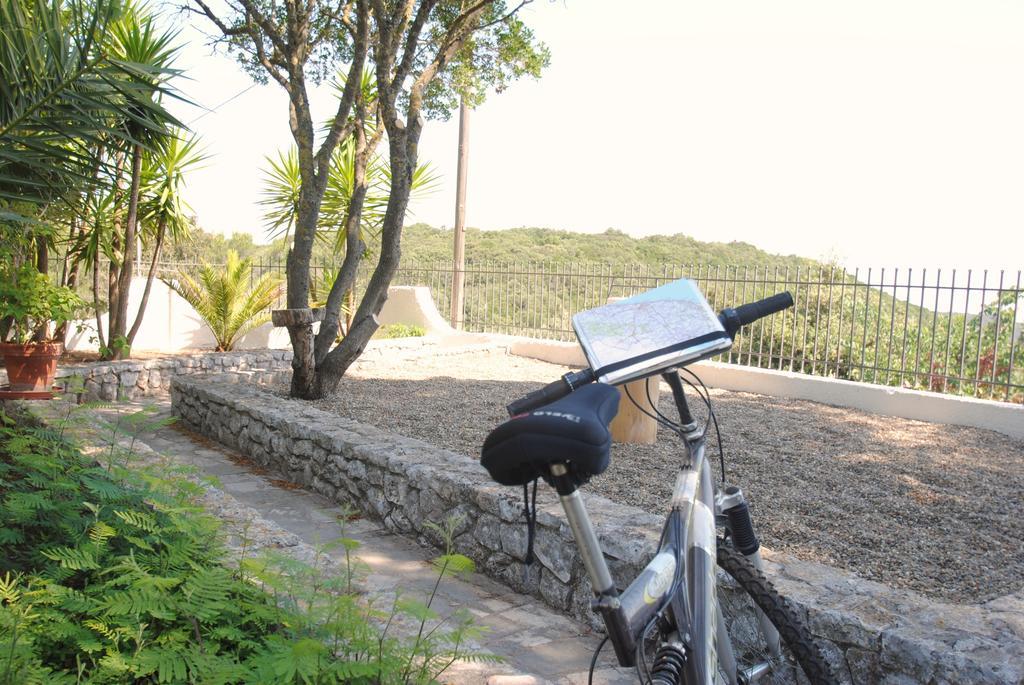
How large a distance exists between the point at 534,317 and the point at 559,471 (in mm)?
12295

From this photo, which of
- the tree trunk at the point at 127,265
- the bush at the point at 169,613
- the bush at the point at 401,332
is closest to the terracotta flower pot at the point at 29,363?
the tree trunk at the point at 127,265

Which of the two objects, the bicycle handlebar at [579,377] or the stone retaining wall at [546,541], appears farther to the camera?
the stone retaining wall at [546,541]

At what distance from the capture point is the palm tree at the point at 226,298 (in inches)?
469

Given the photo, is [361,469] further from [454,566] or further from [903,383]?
[903,383]

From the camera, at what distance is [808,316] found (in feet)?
43.1

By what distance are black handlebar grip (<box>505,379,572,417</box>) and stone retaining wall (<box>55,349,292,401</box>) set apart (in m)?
7.29

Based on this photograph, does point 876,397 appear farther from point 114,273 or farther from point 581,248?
point 581,248

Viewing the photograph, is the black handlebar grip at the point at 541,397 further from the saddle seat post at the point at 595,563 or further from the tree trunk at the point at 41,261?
the tree trunk at the point at 41,261

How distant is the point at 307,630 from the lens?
241 centimetres

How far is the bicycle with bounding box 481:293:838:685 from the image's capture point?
1.37 metres

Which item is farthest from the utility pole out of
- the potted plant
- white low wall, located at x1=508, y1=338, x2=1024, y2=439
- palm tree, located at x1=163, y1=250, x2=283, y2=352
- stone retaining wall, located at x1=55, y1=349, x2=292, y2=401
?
the potted plant

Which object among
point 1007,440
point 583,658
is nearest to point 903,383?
point 1007,440

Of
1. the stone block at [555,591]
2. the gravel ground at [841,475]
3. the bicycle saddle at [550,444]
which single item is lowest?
the stone block at [555,591]

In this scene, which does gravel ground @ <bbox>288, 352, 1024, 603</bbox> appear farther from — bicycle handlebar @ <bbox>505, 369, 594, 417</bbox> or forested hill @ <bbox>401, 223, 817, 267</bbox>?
forested hill @ <bbox>401, 223, 817, 267</bbox>
